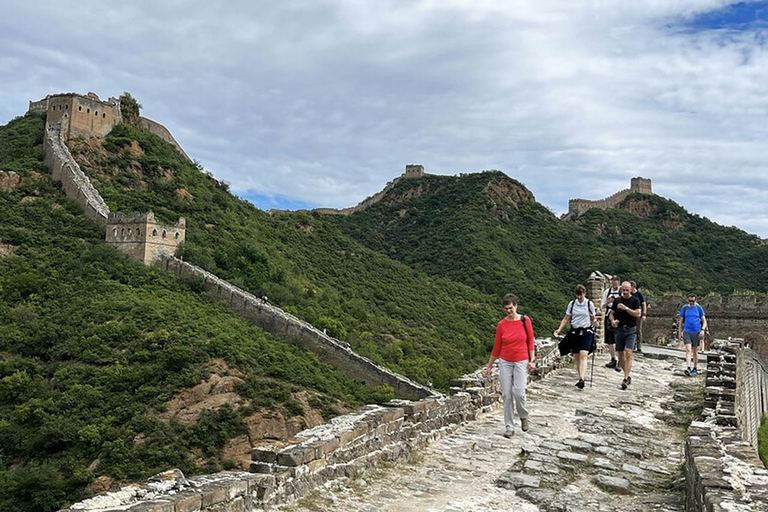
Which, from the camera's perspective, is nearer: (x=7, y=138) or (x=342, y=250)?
(x=7, y=138)

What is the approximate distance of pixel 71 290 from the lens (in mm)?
30000

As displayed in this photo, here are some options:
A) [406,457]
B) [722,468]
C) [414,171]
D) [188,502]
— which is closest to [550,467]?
[406,457]

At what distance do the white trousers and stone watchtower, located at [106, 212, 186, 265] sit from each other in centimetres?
2749

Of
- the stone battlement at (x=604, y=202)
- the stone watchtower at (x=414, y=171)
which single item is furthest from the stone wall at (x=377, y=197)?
the stone battlement at (x=604, y=202)

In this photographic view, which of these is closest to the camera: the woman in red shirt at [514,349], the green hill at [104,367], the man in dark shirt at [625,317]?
the woman in red shirt at [514,349]

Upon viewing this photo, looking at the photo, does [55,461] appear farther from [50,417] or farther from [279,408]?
[279,408]

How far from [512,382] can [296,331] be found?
23842mm

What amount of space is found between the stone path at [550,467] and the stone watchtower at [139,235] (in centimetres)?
2573

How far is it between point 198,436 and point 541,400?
14.0 metres

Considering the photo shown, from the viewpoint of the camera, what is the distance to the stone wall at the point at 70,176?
3528 centimetres

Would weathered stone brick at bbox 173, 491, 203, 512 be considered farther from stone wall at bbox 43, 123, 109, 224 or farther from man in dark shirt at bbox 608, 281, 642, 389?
stone wall at bbox 43, 123, 109, 224

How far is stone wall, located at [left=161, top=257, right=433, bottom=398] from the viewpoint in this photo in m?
29.7

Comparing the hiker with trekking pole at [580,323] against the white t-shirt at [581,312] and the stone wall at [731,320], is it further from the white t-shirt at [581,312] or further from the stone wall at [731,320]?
the stone wall at [731,320]

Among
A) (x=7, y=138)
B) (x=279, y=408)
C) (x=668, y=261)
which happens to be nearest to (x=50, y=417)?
(x=279, y=408)
